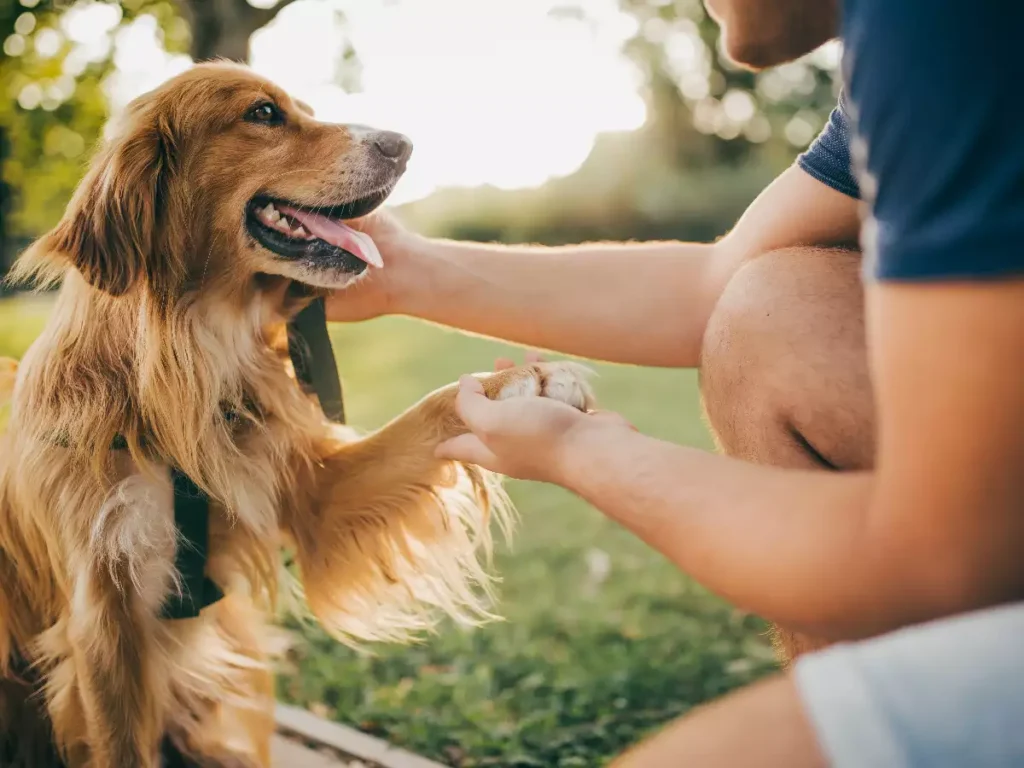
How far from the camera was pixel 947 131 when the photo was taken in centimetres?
87

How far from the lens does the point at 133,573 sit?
204 cm

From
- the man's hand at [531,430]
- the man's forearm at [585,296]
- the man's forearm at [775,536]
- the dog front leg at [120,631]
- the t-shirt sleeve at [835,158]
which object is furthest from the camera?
the man's forearm at [585,296]

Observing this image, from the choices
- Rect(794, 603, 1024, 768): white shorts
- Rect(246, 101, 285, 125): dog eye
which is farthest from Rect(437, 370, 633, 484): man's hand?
Rect(246, 101, 285, 125): dog eye

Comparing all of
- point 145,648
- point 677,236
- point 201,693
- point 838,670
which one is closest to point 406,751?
point 201,693

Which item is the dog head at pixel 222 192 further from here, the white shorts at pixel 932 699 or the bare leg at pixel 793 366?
the white shorts at pixel 932 699

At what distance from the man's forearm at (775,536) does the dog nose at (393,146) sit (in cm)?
153

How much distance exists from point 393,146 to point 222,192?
1.61 feet

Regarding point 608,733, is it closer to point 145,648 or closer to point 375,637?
point 375,637

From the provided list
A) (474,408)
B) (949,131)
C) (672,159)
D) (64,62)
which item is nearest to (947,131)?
(949,131)

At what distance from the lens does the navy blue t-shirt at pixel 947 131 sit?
856 millimetres

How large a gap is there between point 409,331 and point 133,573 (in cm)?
1234

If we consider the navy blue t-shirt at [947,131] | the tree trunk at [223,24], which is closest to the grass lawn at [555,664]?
the navy blue t-shirt at [947,131]

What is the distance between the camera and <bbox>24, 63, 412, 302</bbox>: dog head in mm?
2166

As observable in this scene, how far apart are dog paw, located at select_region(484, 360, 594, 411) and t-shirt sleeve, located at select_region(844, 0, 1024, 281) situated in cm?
108
